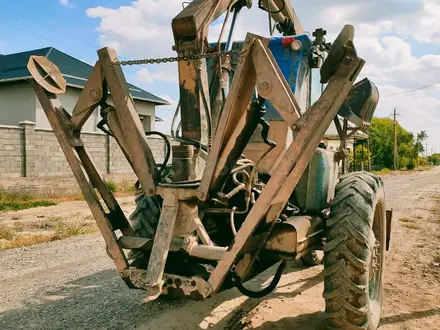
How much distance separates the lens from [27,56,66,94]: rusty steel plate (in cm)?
349

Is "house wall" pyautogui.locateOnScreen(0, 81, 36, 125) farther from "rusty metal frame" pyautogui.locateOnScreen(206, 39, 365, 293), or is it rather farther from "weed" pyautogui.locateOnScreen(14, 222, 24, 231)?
"rusty metal frame" pyautogui.locateOnScreen(206, 39, 365, 293)

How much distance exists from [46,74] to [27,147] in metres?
13.2

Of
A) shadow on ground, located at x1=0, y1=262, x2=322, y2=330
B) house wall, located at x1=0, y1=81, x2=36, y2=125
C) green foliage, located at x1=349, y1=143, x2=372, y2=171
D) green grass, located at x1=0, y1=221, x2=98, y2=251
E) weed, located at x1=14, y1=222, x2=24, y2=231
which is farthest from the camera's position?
house wall, located at x1=0, y1=81, x2=36, y2=125

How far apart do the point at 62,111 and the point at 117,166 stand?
52.8 ft

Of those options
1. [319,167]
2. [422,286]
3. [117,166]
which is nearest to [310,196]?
[319,167]

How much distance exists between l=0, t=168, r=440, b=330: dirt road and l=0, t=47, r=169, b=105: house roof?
16404 mm

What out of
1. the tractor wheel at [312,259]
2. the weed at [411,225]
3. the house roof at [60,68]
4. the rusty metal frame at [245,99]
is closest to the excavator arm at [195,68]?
the rusty metal frame at [245,99]

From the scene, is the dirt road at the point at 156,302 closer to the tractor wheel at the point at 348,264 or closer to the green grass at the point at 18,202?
the tractor wheel at the point at 348,264

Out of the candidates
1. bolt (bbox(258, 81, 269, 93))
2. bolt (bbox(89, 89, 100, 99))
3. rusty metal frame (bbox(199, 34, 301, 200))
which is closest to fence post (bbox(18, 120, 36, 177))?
bolt (bbox(89, 89, 100, 99))

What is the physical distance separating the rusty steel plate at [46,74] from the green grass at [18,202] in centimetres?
1091

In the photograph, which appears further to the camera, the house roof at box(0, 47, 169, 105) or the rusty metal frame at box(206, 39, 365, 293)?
the house roof at box(0, 47, 169, 105)

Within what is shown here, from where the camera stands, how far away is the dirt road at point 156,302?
425cm

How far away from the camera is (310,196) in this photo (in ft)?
13.0

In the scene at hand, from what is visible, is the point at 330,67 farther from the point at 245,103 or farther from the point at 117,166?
the point at 117,166
